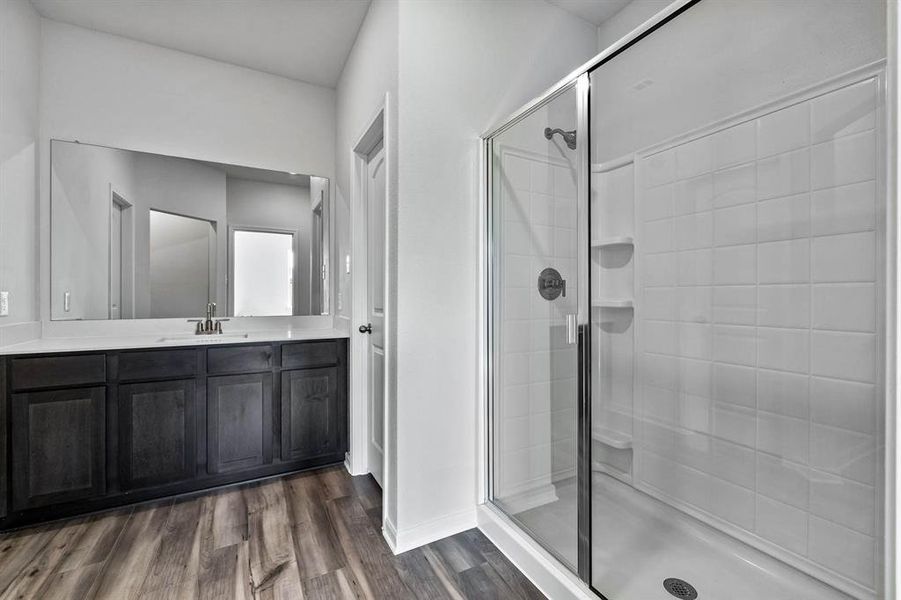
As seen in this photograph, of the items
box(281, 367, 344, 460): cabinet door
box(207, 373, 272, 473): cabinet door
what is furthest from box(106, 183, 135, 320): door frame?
box(281, 367, 344, 460): cabinet door

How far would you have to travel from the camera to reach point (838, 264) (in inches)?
56.6

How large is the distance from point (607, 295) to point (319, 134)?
2.33 m

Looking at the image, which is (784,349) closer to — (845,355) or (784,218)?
(845,355)

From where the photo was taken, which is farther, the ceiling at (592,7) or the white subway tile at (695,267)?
the ceiling at (592,7)

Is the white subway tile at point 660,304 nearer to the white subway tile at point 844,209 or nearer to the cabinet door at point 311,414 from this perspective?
the white subway tile at point 844,209

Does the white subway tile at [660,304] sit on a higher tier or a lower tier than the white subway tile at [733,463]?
higher

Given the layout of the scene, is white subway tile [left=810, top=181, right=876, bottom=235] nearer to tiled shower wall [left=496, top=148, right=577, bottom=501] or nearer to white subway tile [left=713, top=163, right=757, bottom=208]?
white subway tile [left=713, top=163, right=757, bottom=208]

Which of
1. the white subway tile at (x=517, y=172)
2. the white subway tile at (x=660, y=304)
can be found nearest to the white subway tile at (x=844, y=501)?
the white subway tile at (x=660, y=304)

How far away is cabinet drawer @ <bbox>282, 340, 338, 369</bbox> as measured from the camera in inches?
100

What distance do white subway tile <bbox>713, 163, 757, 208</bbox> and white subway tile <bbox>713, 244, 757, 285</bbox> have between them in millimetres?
196

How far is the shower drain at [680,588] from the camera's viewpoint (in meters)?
1.49

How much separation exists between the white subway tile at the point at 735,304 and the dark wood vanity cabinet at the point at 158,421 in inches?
81.2

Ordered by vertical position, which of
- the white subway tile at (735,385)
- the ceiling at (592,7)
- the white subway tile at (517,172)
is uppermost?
the ceiling at (592,7)

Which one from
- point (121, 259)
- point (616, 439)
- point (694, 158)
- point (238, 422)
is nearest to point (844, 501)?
point (616, 439)
